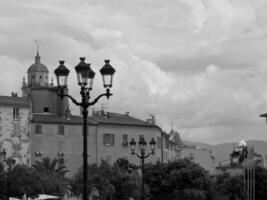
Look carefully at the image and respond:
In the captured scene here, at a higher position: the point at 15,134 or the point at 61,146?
the point at 15,134

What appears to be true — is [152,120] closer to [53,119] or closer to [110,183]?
[53,119]

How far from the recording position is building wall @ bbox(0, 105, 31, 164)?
97.6m

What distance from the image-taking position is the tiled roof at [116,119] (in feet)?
→ 367

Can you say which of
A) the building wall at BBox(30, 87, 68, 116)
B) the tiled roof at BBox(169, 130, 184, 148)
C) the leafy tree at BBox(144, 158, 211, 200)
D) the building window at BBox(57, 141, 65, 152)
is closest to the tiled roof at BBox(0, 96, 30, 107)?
the building window at BBox(57, 141, 65, 152)

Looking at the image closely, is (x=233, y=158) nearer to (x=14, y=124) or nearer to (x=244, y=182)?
(x=244, y=182)

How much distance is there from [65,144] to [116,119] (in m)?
13.6

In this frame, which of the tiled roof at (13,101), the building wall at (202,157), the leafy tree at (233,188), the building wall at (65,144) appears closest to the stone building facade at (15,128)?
the tiled roof at (13,101)

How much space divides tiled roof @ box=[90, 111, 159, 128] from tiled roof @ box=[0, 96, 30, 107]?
13.2 meters

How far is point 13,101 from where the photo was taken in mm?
99312

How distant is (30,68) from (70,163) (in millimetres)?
33573

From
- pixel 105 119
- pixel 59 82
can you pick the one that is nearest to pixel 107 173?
pixel 105 119

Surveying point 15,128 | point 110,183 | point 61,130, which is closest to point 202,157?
point 61,130

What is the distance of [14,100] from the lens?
99.9 meters

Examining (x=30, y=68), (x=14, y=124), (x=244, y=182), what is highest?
(x=30, y=68)
